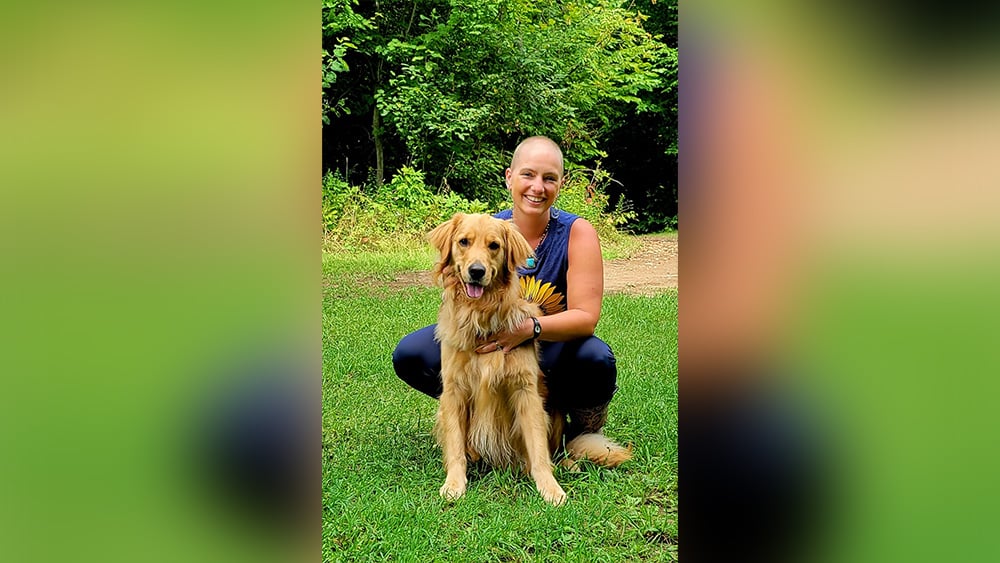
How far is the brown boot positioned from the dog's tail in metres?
0.07

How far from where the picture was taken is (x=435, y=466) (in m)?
2.88

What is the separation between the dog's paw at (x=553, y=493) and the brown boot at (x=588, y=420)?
1.44 feet

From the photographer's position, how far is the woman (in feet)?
8.62

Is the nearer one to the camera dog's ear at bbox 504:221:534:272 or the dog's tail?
dog's ear at bbox 504:221:534:272

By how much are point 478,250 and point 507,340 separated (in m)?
0.39

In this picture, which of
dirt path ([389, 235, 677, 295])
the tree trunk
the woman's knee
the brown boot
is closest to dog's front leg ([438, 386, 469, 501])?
the woman's knee

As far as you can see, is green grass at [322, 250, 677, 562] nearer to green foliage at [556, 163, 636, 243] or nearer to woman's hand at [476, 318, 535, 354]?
woman's hand at [476, 318, 535, 354]

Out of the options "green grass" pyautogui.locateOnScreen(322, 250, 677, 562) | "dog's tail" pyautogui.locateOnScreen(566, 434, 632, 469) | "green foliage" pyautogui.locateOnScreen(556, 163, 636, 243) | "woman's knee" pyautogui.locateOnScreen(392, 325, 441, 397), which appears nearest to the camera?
"green grass" pyautogui.locateOnScreen(322, 250, 677, 562)

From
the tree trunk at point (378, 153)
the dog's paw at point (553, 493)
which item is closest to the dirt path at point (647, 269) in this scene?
the dog's paw at point (553, 493)
